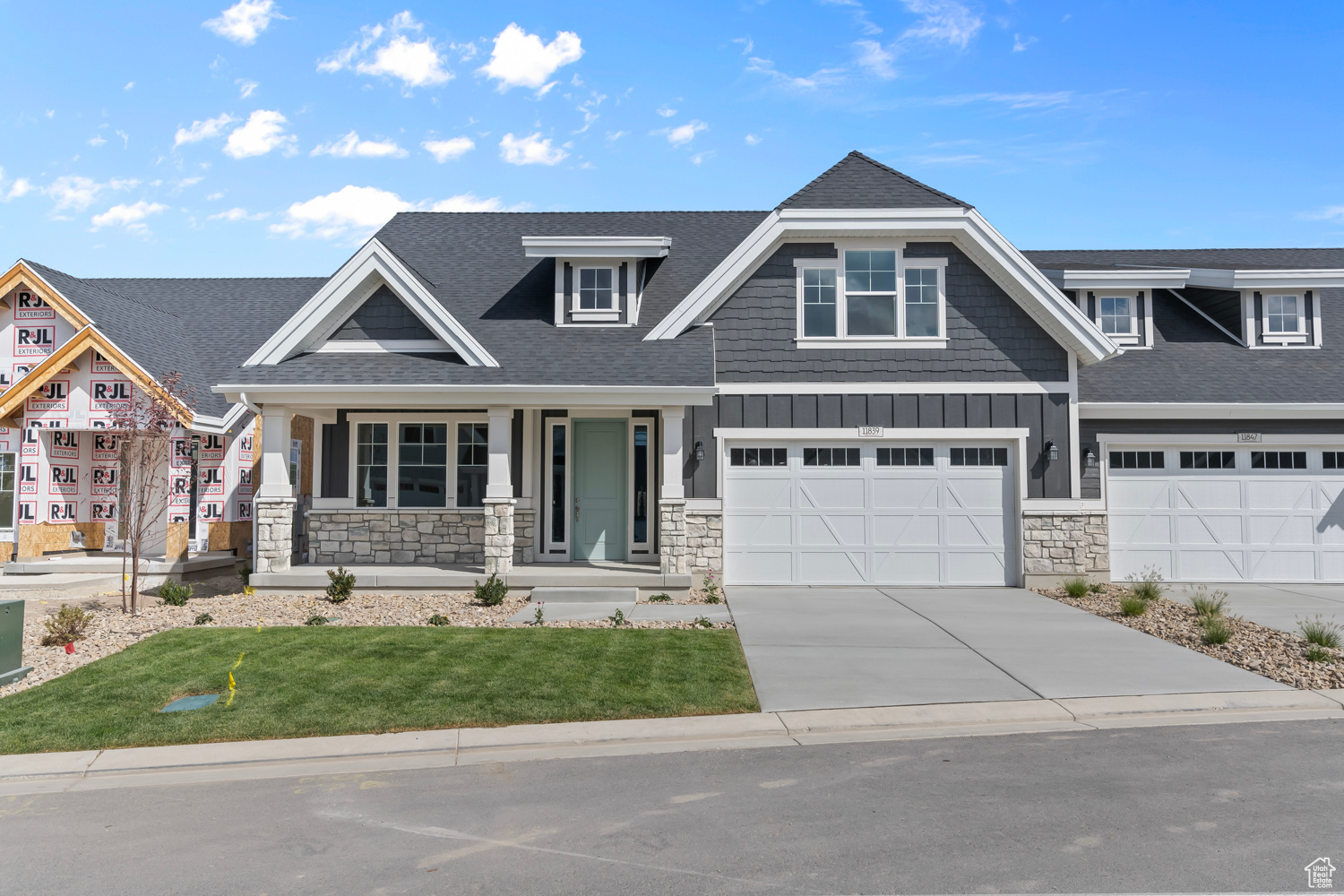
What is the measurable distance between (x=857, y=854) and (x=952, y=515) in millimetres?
10205

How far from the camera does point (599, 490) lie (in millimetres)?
14680

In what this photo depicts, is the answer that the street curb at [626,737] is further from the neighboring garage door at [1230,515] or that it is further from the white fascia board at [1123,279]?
the white fascia board at [1123,279]

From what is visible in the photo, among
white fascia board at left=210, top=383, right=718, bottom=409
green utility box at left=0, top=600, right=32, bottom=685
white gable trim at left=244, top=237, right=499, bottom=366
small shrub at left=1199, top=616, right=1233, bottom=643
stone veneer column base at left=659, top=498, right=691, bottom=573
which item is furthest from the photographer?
white gable trim at left=244, top=237, right=499, bottom=366

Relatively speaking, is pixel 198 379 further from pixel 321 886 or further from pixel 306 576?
pixel 321 886

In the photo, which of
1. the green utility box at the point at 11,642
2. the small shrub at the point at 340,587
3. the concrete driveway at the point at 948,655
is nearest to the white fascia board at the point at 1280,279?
the concrete driveway at the point at 948,655

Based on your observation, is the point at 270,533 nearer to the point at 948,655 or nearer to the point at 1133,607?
the point at 948,655

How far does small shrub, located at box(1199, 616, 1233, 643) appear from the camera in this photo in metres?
9.27

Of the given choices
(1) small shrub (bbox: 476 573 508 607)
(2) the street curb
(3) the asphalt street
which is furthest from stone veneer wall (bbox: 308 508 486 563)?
(3) the asphalt street

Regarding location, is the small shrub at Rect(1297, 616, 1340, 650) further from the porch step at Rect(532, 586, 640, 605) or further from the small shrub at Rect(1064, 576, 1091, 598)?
the porch step at Rect(532, 586, 640, 605)

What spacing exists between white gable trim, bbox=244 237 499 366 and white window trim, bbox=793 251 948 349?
515 centimetres

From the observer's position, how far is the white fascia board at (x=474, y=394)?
1257cm

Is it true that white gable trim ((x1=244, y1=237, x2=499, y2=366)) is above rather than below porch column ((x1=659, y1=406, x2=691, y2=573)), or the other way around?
above

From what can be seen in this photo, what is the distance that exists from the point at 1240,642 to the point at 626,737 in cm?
736

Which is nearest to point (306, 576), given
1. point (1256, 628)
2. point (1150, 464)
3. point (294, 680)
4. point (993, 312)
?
point (294, 680)
